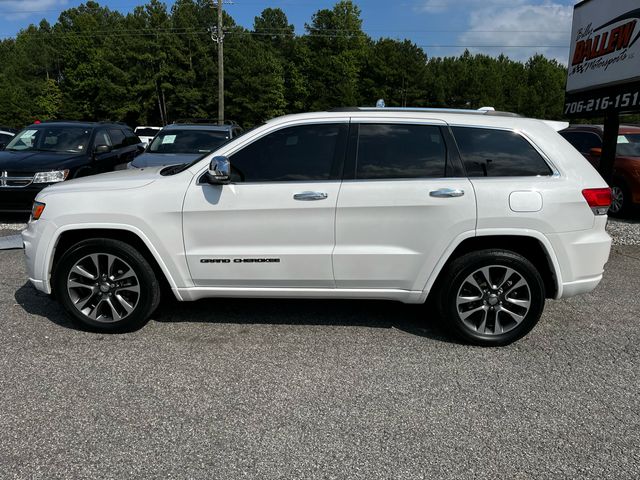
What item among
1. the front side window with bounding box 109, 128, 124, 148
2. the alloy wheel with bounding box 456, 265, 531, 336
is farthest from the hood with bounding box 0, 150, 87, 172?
the alloy wheel with bounding box 456, 265, 531, 336

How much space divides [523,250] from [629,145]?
747 centimetres

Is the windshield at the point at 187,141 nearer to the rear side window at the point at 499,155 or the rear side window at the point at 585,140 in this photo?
the rear side window at the point at 499,155

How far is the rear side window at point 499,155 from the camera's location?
160 inches

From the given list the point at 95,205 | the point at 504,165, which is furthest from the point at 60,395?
the point at 504,165

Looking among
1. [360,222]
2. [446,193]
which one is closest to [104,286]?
[360,222]

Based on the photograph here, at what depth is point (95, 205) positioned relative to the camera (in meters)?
4.09

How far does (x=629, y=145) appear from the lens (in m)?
10.1

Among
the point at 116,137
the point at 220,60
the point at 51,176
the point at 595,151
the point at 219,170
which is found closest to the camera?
the point at 219,170

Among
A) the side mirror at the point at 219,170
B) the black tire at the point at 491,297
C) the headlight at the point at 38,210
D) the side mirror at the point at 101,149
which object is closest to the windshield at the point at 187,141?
the side mirror at the point at 101,149

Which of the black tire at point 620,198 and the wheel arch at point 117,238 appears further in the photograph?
the black tire at point 620,198

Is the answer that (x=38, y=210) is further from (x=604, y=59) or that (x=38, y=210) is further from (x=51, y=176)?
(x=604, y=59)

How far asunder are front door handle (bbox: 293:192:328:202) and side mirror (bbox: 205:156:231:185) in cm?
53

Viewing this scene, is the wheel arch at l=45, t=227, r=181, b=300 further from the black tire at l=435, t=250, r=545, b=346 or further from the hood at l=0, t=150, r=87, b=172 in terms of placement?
the hood at l=0, t=150, r=87, b=172

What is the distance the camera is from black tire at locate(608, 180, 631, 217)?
9.54 metres
